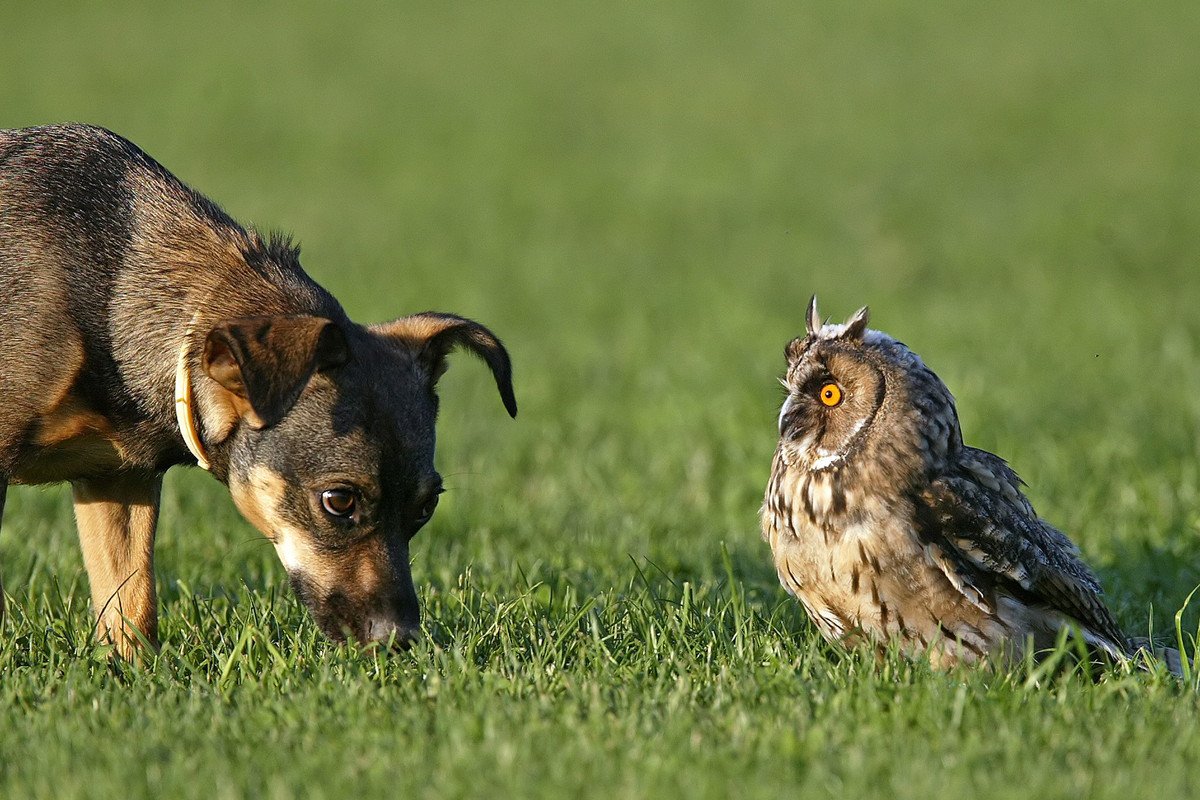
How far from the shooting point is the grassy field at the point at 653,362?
4078 mm

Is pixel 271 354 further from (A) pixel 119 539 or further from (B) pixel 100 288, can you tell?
(A) pixel 119 539

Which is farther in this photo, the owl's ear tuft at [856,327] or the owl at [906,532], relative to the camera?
the owl's ear tuft at [856,327]

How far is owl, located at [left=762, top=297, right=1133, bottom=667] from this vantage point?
5.17 m

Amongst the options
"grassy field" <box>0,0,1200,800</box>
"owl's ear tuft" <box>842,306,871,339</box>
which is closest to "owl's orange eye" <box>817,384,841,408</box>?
"owl's ear tuft" <box>842,306,871,339</box>

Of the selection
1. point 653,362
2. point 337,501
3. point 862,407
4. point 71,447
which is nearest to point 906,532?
point 862,407

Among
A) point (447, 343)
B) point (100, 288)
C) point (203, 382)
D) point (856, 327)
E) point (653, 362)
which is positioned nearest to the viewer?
point (203, 382)

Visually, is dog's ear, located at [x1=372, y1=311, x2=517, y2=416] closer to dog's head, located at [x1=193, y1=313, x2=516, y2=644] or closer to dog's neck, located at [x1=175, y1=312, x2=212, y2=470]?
dog's head, located at [x1=193, y1=313, x2=516, y2=644]

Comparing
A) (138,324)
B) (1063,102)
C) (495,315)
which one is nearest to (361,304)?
(495,315)

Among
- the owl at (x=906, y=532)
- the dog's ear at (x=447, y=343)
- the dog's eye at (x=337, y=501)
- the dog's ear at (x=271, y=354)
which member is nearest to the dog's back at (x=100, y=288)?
the dog's ear at (x=447, y=343)

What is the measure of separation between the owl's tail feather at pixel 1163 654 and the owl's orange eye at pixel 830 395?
1419 millimetres

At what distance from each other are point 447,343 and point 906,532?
6.29 ft

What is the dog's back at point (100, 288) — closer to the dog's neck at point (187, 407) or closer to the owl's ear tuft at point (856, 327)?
the dog's neck at point (187, 407)

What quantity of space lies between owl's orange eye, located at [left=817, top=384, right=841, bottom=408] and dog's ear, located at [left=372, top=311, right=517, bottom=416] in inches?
46.9

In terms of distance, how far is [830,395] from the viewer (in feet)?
17.7
